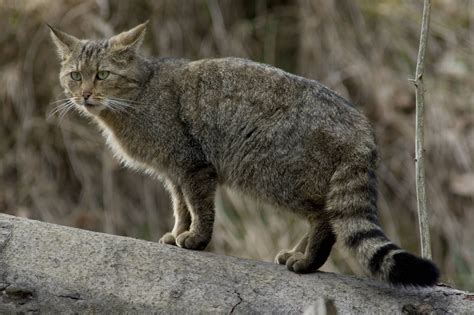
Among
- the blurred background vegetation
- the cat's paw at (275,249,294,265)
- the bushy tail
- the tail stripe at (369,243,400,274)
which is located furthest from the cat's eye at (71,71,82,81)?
the blurred background vegetation

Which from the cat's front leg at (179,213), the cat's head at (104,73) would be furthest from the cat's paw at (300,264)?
the cat's head at (104,73)

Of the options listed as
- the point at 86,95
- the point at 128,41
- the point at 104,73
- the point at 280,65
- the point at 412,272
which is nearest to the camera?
the point at 412,272

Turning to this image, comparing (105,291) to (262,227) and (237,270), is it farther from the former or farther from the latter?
(262,227)

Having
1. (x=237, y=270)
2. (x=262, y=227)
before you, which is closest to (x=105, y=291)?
(x=237, y=270)

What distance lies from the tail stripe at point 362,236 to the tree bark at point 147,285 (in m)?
0.17

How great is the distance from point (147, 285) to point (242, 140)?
1.04 meters

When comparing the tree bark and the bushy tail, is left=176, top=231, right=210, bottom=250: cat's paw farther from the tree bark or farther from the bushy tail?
the bushy tail

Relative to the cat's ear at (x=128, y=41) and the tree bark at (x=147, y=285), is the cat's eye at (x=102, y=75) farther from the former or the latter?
the tree bark at (x=147, y=285)

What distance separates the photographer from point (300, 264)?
3.76m

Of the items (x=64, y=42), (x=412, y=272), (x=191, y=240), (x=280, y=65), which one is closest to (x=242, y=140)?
(x=191, y=240)

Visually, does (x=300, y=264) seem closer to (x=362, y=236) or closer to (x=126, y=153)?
(x=362, y=236)

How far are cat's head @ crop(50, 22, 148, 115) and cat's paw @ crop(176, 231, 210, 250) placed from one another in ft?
2.62

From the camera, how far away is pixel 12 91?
724 cm

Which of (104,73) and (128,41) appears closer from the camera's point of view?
(104,73)
